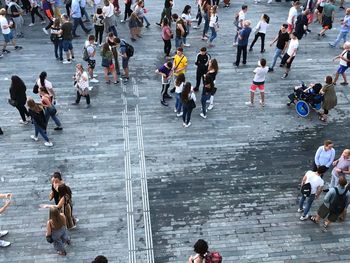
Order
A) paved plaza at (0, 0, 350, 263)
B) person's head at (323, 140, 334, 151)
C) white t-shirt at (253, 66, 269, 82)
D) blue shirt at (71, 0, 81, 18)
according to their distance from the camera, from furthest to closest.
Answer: blue shirt at (71, 0, 81, 18) → white t-shirt at (253, 66, 269, 82) → person's head at (323, 140, 334, 151) → paved plaza at (0, 0, 350, 263)

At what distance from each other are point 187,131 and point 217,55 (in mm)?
4855

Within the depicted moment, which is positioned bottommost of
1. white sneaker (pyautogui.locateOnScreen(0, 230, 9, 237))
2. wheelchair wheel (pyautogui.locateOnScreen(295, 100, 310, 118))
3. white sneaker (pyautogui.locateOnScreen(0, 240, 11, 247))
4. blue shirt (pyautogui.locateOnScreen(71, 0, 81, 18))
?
white sneaker (pyautogui.locateOnScreen(0, 240, 11, 247))

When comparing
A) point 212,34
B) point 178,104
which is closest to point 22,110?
point 178,104

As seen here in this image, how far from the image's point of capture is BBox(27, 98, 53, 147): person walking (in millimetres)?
11295

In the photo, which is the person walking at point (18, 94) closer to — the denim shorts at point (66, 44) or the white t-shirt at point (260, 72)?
the denim shorts at point (66, 44)

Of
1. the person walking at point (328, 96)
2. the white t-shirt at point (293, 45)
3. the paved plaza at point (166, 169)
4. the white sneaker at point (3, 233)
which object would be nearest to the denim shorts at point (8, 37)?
the paved plaza at point (166, 169)

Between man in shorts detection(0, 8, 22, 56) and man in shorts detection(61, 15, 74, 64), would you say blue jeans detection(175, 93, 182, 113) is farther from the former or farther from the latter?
man in shorts detection(0, 8, 22, 56)

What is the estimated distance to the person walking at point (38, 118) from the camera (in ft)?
37.1

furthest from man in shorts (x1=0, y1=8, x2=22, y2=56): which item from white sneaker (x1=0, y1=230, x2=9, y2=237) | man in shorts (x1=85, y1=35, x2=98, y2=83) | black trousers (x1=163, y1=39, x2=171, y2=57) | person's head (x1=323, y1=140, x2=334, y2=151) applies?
person's head (x1=323, y1=140, x2=334, y2=151)

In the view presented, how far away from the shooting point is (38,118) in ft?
38.1

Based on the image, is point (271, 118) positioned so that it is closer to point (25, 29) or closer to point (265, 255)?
point (265, 255)

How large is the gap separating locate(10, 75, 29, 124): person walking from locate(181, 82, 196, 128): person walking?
4.44 meters

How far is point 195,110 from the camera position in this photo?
1380cm

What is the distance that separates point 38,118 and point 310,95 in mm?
7721
